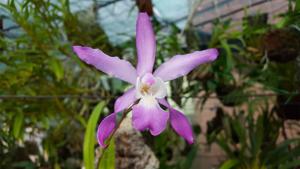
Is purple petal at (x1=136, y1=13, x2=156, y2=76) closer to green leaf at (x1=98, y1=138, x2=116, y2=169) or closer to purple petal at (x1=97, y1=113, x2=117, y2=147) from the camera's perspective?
purple petal at (x1=97, y1=113, x2=117, y2=147)

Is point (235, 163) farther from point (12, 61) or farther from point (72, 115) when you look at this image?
point (12, 61)

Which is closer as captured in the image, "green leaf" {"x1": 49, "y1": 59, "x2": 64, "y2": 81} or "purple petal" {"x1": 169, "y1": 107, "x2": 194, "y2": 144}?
"purple petal" {"x1": 169, "y1": 107, "x2": 194, "y2": 144}

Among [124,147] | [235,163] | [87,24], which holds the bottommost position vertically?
[235,163]

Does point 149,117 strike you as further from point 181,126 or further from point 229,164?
point 229,164

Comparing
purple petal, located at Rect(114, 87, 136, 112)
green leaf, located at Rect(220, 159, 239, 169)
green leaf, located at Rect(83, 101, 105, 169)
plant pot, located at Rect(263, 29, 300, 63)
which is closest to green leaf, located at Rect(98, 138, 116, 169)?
green leaf, located at Rect(83, 101, 105, 169)

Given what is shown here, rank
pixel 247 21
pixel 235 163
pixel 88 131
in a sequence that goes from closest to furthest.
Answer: pixel 88 131 → pixel 235 163 → pixel 247 21

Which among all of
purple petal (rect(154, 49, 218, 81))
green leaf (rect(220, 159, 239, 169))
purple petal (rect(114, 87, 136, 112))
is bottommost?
green leaf (rect(220, 159, 239, 169))

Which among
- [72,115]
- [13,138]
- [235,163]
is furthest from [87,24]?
[235,163]

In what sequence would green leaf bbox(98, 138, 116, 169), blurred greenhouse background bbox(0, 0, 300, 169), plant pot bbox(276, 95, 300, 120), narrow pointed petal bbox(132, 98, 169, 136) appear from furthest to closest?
plant pot bbox(276, 95, 300, 120) → blurred greenhouse background bbox(0, 0, 300, 169) → green leaf bbox(98, 138, 116, 169) → narrow pointed petal bbox(132, 98, 169, 136)
